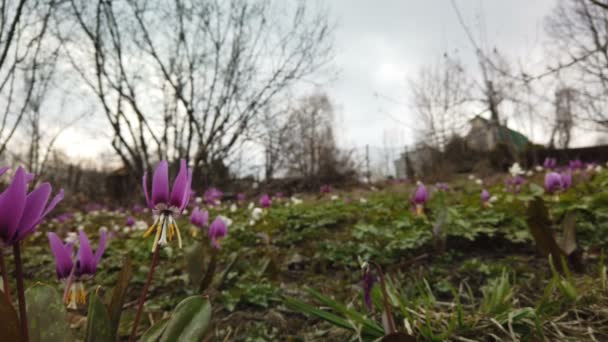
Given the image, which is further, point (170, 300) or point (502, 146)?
point (502, 146)

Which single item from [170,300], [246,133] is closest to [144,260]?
[170,300]

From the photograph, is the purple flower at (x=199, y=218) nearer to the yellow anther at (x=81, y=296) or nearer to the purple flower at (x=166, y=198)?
the yellow anther at (x=81, y=296)

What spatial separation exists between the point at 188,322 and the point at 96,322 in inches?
6.4

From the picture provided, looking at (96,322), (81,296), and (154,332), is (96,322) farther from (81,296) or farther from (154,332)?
(81,296)

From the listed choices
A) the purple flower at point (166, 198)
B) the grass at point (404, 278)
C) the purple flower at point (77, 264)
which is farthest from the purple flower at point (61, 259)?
the purple flower at point (166, 198)

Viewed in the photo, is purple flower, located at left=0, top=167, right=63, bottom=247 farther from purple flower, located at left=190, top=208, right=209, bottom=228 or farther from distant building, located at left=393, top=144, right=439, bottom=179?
distant building, located at left=393, top=144, right=439, bottom=179

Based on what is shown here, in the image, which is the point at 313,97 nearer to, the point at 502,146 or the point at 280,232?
the point at 502,146

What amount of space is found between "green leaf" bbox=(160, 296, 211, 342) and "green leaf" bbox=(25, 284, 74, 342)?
0.56 ft

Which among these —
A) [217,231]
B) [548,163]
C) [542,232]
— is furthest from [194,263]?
[548,163]

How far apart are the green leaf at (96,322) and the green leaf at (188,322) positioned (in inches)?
4.3

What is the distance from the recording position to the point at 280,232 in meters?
3.27

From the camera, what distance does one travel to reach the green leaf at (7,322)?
0.51m

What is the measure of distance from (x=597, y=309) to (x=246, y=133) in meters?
7.17

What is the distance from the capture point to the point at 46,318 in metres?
0.65
